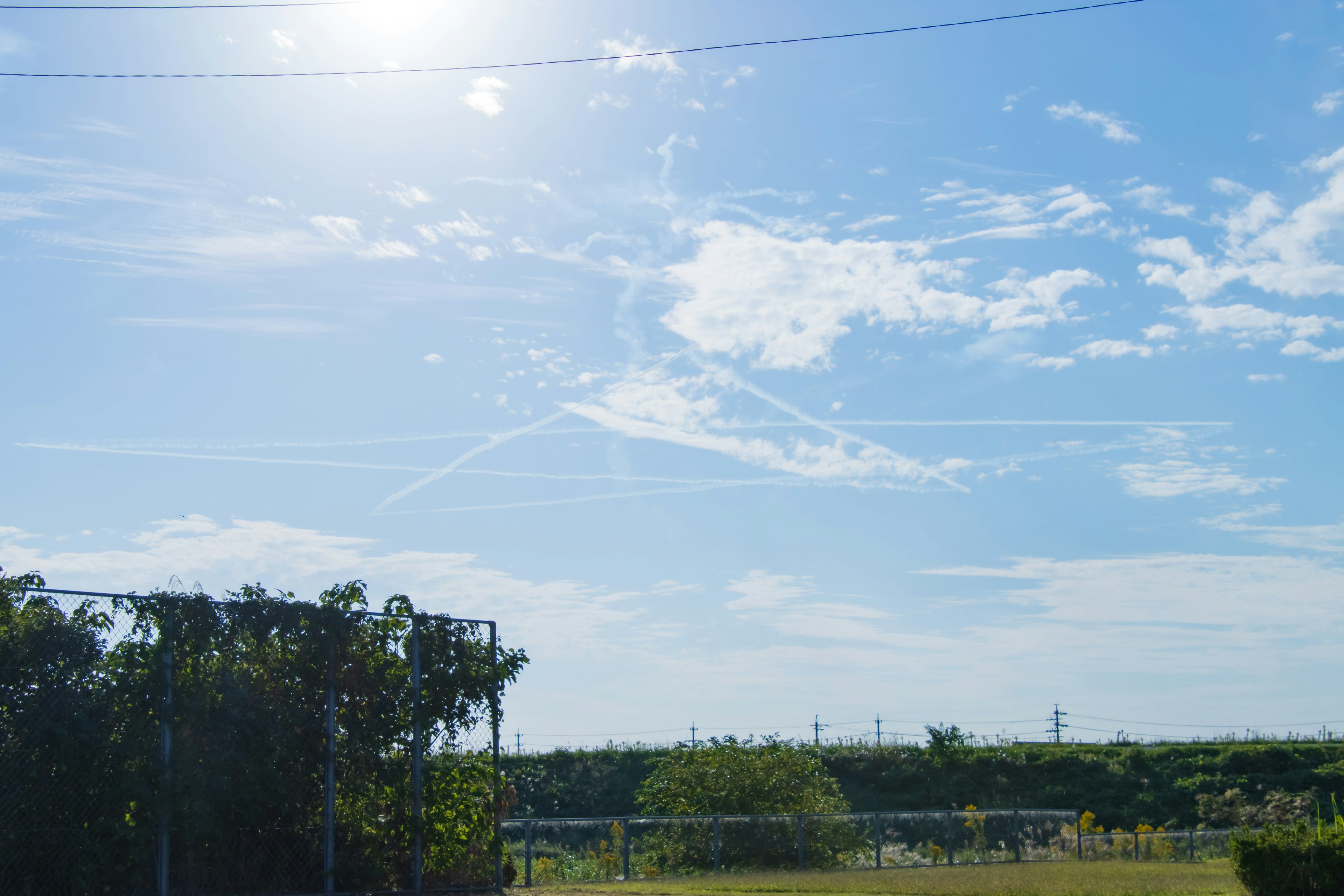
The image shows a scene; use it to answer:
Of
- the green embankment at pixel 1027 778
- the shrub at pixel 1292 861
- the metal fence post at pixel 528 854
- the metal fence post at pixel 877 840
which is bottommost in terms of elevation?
the green embankment at pixel 1027 778

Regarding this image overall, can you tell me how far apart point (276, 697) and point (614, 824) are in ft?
28.0

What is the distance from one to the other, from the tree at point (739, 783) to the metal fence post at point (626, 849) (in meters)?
3.32

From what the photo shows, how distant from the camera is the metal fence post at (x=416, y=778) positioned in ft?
38.2

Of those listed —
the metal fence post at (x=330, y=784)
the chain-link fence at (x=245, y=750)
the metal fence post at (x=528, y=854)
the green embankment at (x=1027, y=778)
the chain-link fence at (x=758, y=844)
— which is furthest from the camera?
the green embankment at (x=1027, y=778)

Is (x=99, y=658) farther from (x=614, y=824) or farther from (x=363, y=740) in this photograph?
(x=614, y=824)

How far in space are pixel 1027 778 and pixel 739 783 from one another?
23.1 metres

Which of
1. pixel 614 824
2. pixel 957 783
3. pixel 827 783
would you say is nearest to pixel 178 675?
pixel 614 824

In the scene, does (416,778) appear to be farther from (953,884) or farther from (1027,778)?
(1027,778)

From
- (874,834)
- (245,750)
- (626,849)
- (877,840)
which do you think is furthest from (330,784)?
(874,834)

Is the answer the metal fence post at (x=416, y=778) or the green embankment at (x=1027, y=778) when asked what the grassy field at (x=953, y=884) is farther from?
the green embankment at (x=1027, y=778)

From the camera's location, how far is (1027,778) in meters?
40.5

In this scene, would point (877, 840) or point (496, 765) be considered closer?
point (496, 765)

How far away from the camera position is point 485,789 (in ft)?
40.6

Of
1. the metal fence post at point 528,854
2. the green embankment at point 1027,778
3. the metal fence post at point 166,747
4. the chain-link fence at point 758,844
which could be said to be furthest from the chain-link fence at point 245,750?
the green embankment at point 1027,778
